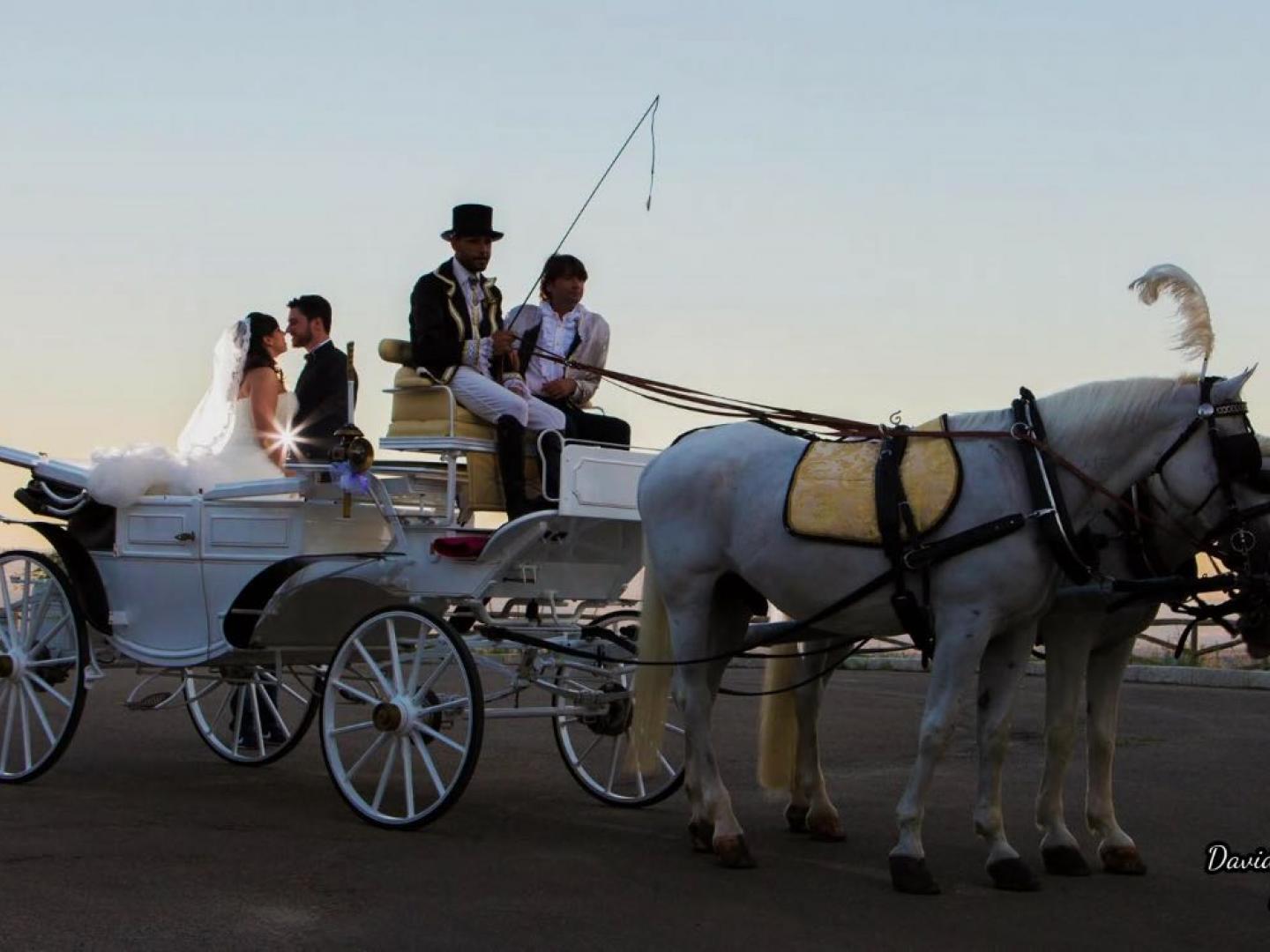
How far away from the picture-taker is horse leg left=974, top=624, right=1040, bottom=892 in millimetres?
6945

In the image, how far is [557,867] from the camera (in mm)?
7273

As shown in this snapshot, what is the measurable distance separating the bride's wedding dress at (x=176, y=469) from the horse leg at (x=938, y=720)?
4.14 metres

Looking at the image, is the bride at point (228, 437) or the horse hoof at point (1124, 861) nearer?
the horse hoof at point (1124, 861)

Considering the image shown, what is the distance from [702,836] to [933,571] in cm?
163

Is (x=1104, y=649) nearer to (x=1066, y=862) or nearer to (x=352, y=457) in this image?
(x=1066, y=862)

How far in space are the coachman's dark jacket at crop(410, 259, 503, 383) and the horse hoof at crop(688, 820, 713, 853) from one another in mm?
2517

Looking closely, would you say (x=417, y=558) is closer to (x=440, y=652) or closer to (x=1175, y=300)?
(x=440, y=652)

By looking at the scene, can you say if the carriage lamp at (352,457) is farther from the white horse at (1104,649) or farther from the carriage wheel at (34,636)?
the white horse at (1104,649)

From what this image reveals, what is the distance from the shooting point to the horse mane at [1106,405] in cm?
695

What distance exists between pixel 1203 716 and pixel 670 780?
5.85 m

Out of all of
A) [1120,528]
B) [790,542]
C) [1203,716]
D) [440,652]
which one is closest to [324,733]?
[440,652]

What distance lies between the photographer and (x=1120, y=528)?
7410 mm

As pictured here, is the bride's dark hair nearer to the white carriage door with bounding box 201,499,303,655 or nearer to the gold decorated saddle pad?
the white carriage door with bounding box 201,499,303,655

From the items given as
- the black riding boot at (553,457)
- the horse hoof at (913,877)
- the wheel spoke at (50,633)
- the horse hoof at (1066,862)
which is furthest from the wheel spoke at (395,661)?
the horse hoof at (1066,862)
